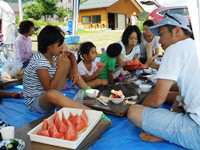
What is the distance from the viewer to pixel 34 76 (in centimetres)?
236

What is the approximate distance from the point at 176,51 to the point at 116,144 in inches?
42.3

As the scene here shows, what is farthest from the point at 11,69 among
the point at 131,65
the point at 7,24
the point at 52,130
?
the point at 7,24

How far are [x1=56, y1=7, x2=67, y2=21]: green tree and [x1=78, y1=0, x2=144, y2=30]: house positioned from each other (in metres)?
3.39

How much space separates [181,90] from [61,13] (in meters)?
25.6

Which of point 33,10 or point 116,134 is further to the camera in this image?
point 33,10

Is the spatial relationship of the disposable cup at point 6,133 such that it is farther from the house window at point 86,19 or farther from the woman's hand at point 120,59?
the house window at point 86,19

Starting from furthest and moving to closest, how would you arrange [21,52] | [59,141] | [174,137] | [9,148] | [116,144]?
[21,52] → [116,144] → [174,137] → [59,141] → [9,148]

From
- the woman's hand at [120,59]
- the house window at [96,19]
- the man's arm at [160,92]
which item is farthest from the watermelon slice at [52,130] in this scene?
the house window at [96,19]

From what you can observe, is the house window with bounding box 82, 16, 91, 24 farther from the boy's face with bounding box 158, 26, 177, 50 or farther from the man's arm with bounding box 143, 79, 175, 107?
the man's arm with bounding box 143, 79, 175, 107

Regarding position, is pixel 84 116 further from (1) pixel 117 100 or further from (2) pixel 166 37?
(2) pixel 166 37

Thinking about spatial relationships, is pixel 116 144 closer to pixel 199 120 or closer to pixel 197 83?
pixel 199 120

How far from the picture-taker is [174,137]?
173 cm

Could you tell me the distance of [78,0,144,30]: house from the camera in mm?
21484

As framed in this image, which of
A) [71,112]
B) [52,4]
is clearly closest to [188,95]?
[71,112]
